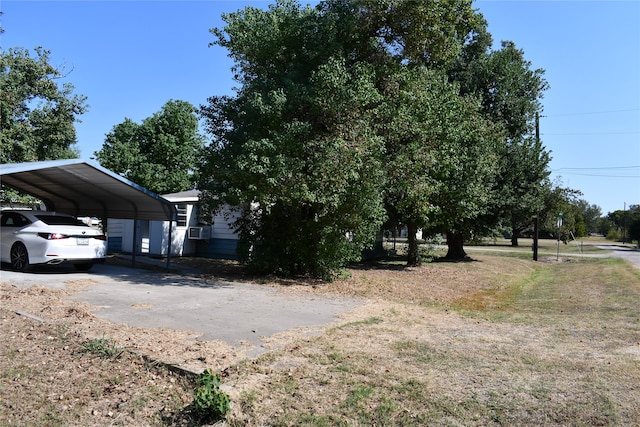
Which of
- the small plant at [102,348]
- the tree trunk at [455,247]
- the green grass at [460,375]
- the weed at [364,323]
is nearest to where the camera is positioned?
the green grass at [460,375]

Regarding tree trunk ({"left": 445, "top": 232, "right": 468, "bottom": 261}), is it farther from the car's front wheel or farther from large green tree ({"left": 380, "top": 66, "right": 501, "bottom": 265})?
the car's front wheel

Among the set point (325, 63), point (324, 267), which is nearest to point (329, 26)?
point (325, 63)

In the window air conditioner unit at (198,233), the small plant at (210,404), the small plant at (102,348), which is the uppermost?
the window air conditioner unit at (198,233)

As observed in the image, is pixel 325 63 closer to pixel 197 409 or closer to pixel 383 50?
pixel 383 50

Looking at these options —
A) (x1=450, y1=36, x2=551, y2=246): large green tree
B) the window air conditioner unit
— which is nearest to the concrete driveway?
the window air conditioner unit

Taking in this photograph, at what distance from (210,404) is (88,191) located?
1224 cm

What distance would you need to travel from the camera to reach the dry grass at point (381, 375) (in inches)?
167

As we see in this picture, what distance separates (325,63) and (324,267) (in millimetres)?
5417

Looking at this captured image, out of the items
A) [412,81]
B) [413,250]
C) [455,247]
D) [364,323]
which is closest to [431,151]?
[412,81]

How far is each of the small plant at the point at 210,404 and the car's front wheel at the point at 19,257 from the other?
9425 mm

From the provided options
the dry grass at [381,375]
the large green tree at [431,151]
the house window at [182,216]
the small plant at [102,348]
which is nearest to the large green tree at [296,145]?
the large green tree at [431,151]

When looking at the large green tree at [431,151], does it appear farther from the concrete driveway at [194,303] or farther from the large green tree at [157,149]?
the large green tree at [157,149]

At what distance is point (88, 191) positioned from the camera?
14477 millimetres

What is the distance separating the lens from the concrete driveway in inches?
276
